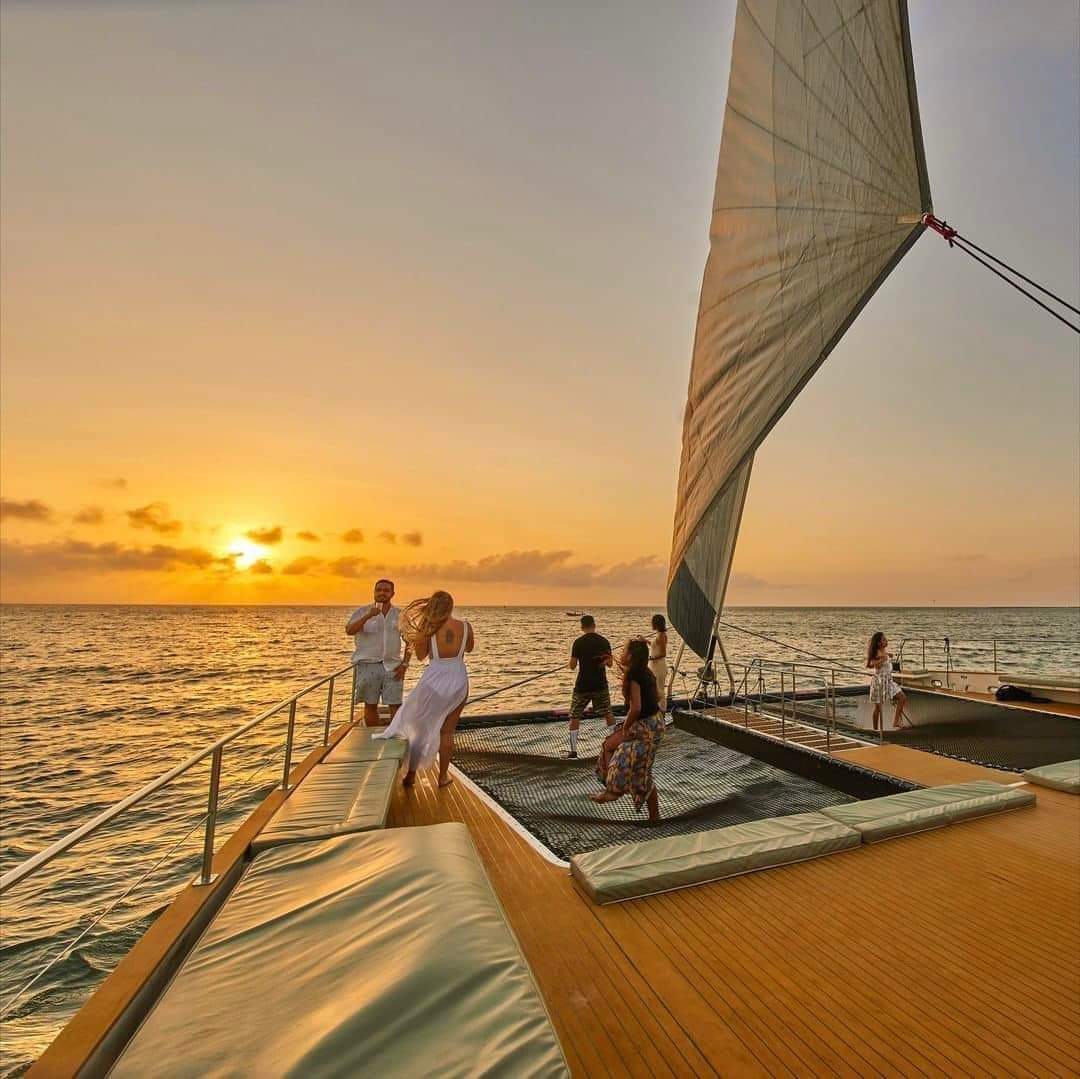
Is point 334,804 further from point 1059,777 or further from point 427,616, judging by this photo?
point 1059,777

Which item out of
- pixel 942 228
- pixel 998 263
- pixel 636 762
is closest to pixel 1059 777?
pixel 636 762

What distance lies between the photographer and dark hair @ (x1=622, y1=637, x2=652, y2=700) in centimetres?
483

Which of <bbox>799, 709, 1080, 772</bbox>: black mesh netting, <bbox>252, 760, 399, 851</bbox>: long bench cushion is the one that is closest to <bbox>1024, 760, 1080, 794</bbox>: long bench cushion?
<bbox>799, 709, 1080, 772</bbox>: black mesh netting

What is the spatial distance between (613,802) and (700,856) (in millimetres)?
2095

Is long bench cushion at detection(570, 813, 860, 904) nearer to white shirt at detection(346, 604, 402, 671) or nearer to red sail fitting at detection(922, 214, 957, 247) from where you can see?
white shirt at detection(346, 604, 402, 671)

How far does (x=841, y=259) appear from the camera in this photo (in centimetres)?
530

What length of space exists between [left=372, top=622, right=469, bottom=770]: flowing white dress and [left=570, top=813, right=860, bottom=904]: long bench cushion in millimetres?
1833

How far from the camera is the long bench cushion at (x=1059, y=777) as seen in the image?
17.6 feet

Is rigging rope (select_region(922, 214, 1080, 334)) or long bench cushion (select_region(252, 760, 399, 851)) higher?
rigging rope (select_region(922, 214, 1080, 334))

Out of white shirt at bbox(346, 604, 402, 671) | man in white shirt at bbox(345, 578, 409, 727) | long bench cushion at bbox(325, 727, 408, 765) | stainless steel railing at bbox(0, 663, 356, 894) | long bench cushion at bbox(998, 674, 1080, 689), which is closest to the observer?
stainless steel railing at bbox(0, 663, 356, 894)

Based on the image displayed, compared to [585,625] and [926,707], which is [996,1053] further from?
[926,707]

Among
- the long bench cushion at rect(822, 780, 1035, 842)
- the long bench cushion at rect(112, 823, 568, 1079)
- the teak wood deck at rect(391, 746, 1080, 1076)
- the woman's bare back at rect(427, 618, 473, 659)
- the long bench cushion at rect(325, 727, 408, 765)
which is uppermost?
the woman's bare back at rect(427, 618, 473, 659)

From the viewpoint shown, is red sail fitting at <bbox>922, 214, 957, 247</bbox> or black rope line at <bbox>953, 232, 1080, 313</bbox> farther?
red sail fitting at <bbox>922, 214, 957, 247</bbox>

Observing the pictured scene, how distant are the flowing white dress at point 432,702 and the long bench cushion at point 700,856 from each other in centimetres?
183
